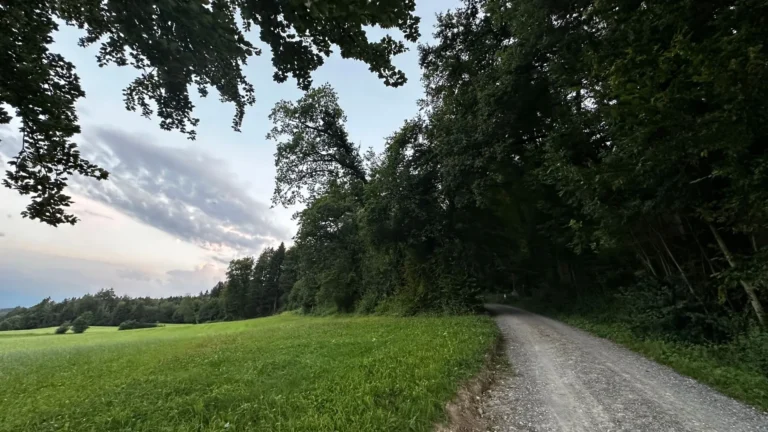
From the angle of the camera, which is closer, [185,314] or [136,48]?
[136,48]

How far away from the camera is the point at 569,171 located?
7945 millimetres

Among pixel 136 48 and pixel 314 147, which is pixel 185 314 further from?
pixel 136 48

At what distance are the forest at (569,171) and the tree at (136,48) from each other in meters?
5.07

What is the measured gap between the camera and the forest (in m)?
5.73

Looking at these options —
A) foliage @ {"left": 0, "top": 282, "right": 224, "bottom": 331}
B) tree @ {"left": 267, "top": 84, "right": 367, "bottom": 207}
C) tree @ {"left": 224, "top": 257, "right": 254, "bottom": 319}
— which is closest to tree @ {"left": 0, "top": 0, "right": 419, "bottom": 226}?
tree @ {"left": 267, "top": 84, "right": 367, "bottom": 207}

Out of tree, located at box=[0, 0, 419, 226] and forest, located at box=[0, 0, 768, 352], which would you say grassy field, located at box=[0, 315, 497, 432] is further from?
forest, located at box=[0, 0, 768, 352]

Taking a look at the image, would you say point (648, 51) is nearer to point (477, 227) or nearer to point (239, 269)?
point (477, 227)

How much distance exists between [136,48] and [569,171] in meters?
9.01

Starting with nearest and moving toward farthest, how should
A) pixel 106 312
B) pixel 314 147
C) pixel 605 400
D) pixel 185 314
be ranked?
pixel 605 400, pixel 314 147, pixel 106 312, pixel 185 314

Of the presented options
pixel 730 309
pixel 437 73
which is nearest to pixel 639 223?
pixel 730 309

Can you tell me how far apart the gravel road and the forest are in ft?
8.57

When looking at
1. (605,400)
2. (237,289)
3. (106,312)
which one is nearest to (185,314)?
(106,312)

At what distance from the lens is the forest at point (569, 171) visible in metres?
5.73

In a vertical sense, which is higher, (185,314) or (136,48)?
(136,48)
